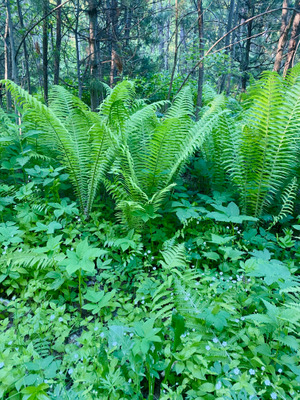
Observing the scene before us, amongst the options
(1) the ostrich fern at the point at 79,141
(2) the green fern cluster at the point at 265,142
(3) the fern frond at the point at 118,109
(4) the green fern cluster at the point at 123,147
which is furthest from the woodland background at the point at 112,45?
(3) the fern frond at the point at 118,109

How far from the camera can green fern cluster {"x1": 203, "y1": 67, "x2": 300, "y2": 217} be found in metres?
2.01

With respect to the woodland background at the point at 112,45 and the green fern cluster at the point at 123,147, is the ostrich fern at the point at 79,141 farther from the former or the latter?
the woodland background at the point at 112,45

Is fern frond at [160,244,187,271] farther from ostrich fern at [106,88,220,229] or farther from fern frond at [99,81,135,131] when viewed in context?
fern frond at [99,81,135,131]

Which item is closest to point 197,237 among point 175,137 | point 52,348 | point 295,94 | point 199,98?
point 175,137

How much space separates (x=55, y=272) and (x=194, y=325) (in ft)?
2.93

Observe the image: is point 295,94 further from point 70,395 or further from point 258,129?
point 70,395

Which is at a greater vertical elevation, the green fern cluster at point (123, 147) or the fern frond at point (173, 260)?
the green fern cluster at point (123, 147)

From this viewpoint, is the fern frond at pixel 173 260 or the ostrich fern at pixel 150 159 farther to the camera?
the ostrich fern at pixel 150 159

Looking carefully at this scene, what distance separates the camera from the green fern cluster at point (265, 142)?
2012 millimetres

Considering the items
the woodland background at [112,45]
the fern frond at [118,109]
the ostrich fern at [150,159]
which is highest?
the woodland background at [112,45]

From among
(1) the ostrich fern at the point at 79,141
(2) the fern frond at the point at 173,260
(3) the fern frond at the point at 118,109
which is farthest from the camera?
(1) the ostrich fern at the point at 79,141

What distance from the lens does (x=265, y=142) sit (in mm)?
2064

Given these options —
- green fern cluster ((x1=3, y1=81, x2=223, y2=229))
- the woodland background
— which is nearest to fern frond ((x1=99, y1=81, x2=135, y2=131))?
green fern cluster ((x1=3, y1=81, x2=223, y2=229))

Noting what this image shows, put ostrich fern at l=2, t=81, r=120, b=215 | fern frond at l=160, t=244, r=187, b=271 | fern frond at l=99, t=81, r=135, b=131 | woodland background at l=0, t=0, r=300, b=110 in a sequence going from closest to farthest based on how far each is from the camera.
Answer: fern frond at l=160, t=244, r=187, b=271 < fern frond at l=99, t=81, r=135, b=131 < ostrich fern at l=2, t=81, r=120, b=215 < woodland background at l=0, t=0, r=300, b=110
